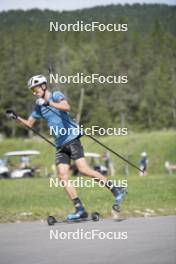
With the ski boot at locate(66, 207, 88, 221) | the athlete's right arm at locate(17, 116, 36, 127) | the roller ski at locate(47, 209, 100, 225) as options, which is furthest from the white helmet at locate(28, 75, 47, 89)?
the ski boot at locate(66, 207, 88, 221)

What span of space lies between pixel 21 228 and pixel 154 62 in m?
65.7

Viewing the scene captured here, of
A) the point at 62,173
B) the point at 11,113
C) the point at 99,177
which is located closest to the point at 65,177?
the point at 62,173

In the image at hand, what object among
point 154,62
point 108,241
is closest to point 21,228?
point 108,241

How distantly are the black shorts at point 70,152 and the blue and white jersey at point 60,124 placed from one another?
0.06m

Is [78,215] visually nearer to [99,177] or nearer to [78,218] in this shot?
[78,218]

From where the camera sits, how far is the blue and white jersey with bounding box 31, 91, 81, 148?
848 centimetres

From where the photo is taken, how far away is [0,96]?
184 ft

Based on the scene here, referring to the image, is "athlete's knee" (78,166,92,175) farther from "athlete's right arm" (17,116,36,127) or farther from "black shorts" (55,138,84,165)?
"athlete's right arm" (17,116,36,127)

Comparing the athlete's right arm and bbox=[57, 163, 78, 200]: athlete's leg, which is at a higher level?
the athlete's right arm

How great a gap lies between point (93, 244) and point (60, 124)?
2.34 meters

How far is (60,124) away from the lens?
28.1 ft

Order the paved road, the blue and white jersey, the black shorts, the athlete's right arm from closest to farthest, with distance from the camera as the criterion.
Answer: the paved road
the blue and white jersey
the black shorts
the athlete's right arm

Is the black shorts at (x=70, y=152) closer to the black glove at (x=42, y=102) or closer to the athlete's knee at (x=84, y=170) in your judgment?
the athlete's knee at (x=84, y=170)

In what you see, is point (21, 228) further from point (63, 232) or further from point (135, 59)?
point (135, 59)
